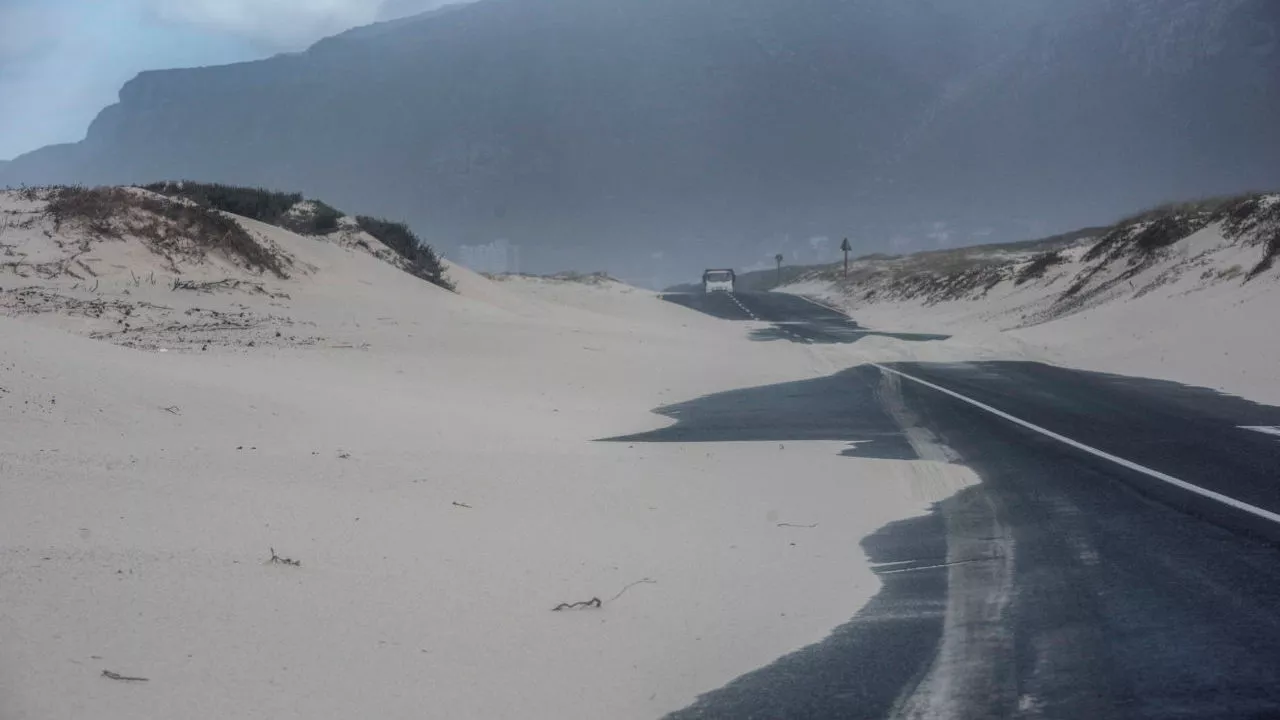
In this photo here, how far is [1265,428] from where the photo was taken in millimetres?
11375

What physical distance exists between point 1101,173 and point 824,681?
165 meters

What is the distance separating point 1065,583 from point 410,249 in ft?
83.5

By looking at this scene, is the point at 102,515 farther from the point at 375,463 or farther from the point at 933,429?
the point at 933,429

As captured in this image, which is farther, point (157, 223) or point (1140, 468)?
point (157, 223)

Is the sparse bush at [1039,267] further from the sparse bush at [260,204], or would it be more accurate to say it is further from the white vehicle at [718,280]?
the white vehicle at [718,280]

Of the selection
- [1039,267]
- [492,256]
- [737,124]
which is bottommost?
[1039,267]

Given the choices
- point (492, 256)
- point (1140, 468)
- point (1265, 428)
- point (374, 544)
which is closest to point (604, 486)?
point (374, 544)

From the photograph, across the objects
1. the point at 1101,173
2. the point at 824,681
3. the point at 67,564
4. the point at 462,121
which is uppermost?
the point at 462,121

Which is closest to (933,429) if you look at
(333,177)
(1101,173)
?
(1101,173)

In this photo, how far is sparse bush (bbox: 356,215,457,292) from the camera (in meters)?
28.3

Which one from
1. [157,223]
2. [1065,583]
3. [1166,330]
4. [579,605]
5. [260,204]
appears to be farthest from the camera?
[260,204]

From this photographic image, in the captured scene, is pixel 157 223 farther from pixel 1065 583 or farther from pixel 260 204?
pixel 1065 583

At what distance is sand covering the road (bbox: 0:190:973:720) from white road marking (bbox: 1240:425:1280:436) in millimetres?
3857

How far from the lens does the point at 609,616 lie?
551 centimetres
